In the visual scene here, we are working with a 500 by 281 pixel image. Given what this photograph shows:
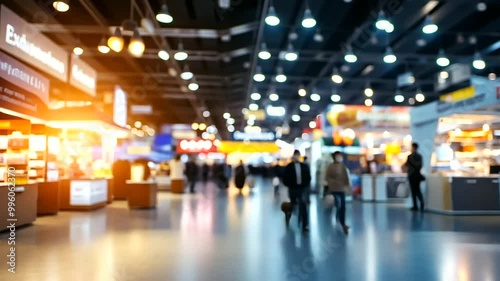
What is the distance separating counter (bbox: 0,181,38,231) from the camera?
287 inches

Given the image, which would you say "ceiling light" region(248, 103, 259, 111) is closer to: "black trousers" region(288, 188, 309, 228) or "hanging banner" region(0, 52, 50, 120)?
"hanging banner" region(0, 52, 50, 120)

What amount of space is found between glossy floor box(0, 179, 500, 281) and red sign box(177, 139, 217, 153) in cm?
1584

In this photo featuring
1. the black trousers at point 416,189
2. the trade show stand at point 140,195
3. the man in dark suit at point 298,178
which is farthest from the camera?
the trade show stand at point 140,195

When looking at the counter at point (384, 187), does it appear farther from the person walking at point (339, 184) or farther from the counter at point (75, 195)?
the counter at point (75, 195)

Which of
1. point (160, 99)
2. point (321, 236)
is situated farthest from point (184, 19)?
point (160, 99)

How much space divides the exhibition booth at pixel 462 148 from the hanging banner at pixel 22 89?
9.20 metres

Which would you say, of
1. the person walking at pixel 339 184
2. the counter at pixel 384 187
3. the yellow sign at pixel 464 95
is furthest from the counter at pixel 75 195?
the yellow sign at pixel 464 95

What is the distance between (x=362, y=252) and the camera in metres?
5.73

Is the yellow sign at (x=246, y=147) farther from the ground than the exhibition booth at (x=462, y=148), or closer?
farther from the ground

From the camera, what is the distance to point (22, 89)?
311 inches

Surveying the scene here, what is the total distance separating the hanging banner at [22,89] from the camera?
7.14m

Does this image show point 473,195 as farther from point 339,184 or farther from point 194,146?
point 194,146

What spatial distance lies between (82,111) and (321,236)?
21.2ft

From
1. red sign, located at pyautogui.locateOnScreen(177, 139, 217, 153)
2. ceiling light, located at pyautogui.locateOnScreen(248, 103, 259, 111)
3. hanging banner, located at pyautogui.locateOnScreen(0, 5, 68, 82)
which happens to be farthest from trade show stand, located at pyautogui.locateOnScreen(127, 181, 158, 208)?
red sign, located at pyautogui.locateOnScreen(177, 139, 217, 153)
